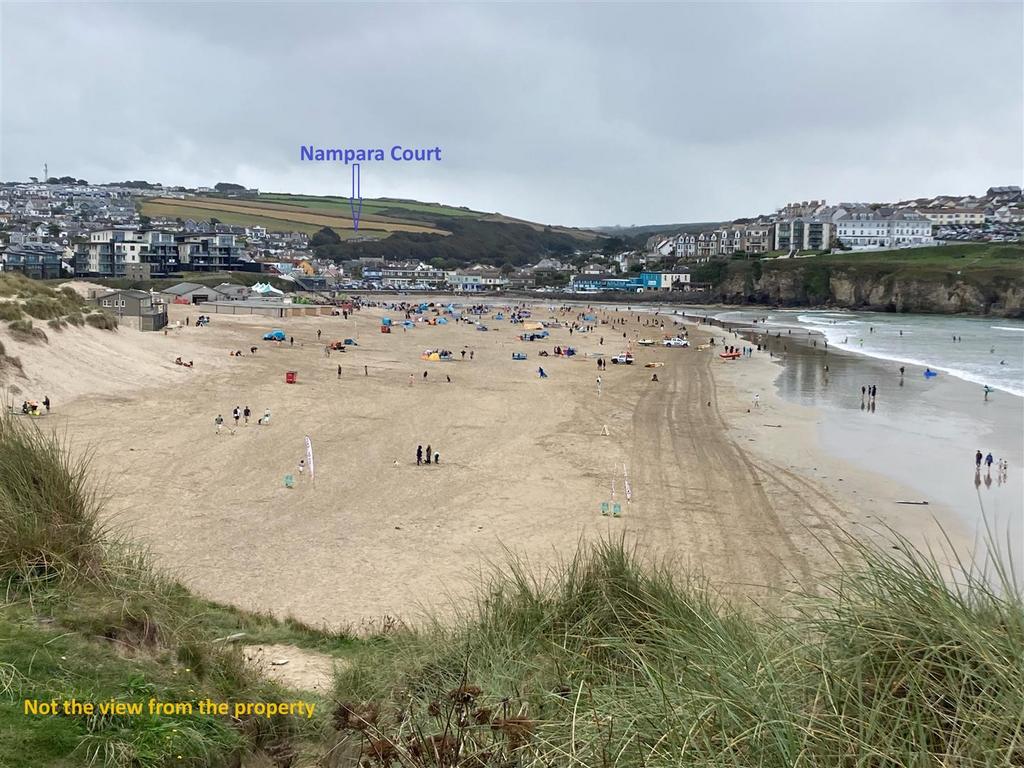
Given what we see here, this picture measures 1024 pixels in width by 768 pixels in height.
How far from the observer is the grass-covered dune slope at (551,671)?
8.45 feet

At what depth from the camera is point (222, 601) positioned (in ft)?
28.6

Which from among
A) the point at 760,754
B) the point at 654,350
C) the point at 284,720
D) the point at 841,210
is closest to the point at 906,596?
the point at 760,754

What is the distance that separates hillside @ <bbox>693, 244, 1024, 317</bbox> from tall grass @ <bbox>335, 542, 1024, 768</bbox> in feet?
282

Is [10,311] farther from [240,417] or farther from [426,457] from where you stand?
[426,457]

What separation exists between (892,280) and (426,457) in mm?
82139

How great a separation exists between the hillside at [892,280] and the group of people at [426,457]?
77078 mm

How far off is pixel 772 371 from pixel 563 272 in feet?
363

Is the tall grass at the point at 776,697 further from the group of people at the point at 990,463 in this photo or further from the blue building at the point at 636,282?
the blue building at the point at 636,282

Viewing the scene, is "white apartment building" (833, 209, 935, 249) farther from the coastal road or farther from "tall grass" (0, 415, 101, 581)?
"tall grass" (0, 415, 101, 581)

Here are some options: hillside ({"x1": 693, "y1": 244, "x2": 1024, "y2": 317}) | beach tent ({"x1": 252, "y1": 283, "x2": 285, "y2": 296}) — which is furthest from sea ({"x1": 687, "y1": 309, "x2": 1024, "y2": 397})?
beach tent ({"x1": 252, "y1": 283, "x2": 285, "y2": 296})

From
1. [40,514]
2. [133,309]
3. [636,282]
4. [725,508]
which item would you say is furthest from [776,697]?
[636,282]

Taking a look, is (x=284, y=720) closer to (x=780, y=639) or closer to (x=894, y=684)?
(x=780, y=639)

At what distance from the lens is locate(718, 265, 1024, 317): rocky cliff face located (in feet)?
256

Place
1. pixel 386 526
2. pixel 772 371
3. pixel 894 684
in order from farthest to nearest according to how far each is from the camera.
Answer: pixel 772 371
pixel 386 526
pixel 894 684
